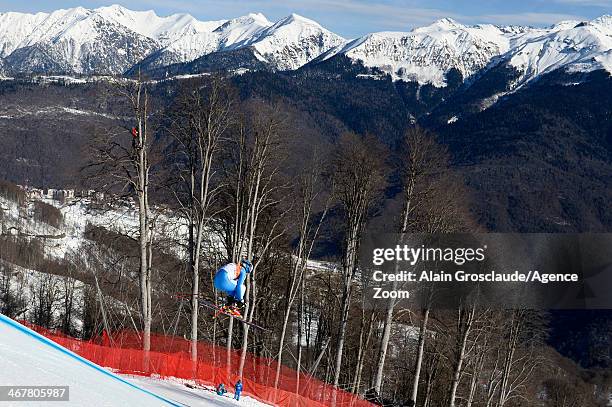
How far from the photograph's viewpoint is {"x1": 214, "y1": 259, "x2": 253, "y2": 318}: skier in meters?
15.5

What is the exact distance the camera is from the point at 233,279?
15.6 meters

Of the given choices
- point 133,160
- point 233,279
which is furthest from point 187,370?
point 233,279

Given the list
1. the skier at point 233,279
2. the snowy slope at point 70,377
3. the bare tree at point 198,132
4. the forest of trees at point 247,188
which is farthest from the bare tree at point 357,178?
the skier at point 233,279

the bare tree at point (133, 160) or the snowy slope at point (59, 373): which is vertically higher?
the bare tree at point (133, 160)

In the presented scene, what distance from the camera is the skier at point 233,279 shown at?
1546cm

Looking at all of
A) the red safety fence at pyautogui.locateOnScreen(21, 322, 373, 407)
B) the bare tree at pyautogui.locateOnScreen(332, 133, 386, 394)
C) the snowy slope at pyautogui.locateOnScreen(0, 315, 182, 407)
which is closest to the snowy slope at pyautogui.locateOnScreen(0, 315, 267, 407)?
the snowy slope at pyautogui.locateOnScreen(0, 315, 182, 407)

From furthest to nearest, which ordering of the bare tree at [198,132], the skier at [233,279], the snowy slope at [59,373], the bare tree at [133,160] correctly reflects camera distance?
1. the bare tree at [198,132]
2. the bare tree at [133,160]
3. the skier at [233,279]
4. the snowy slope at [59,373]

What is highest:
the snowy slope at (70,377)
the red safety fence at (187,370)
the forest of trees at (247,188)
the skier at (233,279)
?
the forest of trees at (247,188)

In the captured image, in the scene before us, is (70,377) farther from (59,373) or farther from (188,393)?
(188,393)

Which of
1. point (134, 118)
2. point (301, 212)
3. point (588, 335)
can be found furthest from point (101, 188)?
point (588, 335)

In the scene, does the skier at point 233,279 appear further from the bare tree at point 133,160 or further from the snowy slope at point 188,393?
the bare tree at point 133,160

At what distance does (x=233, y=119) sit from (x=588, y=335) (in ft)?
583

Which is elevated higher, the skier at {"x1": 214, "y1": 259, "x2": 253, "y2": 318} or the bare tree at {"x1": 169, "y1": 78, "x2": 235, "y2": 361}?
the bare tree at {"x1": 169, "y1": 78, "x2": 235, "y2": 361}

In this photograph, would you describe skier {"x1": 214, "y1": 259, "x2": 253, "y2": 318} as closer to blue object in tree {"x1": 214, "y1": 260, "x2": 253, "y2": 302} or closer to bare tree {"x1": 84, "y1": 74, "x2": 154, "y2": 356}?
blue object in tree {"x1": 214, "y1": 260, "x2": 253, "y2": 302}
